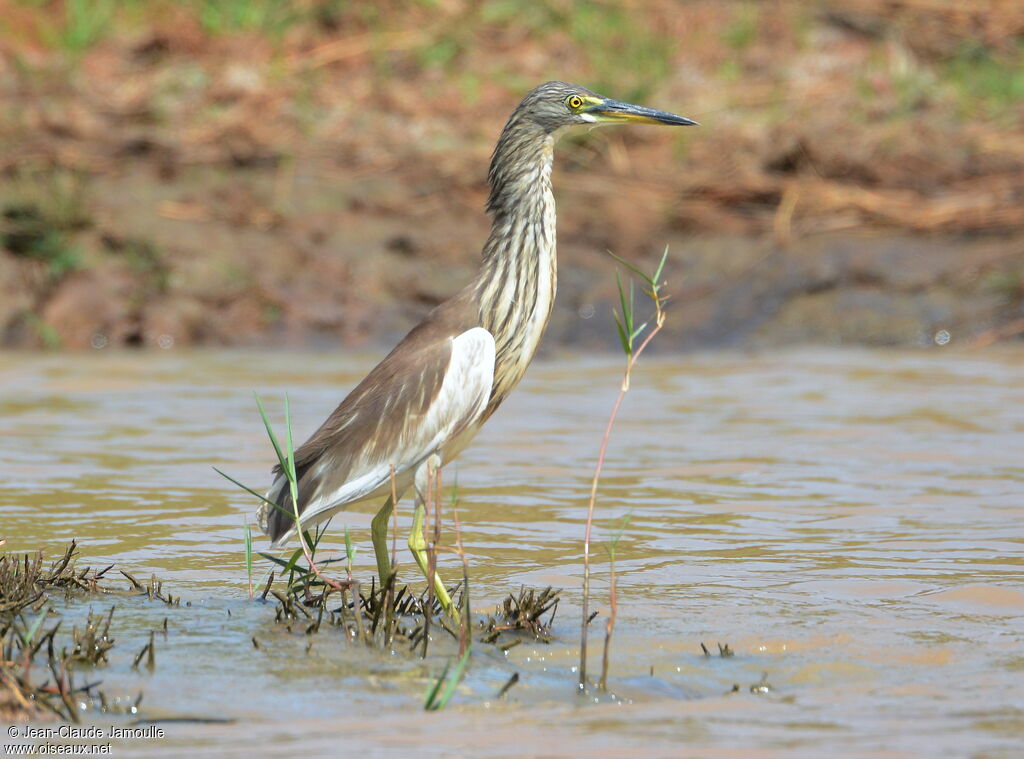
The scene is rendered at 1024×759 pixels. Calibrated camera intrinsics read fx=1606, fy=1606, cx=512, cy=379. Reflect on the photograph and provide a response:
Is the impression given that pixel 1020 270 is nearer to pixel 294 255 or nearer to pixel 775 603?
pixel 294 255

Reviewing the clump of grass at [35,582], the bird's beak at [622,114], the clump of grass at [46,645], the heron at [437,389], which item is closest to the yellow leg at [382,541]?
the heron at [437,389]

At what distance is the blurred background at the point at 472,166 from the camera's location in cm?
1016

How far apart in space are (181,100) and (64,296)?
2.42 m

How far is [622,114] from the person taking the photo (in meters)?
5.25

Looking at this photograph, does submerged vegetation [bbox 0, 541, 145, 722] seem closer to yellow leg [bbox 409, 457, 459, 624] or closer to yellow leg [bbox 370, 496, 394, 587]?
yellow leg [bbox 370, 496, 394, 587]

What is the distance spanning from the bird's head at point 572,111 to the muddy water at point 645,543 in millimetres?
1436

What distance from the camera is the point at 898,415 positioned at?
790 centimetres

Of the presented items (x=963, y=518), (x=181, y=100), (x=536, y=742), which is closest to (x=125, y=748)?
(x=536, y=742)

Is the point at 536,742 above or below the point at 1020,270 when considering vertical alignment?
below

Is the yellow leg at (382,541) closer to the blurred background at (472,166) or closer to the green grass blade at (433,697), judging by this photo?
the green grass blade at (433,697)

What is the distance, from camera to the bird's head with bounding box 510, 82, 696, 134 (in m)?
5.14

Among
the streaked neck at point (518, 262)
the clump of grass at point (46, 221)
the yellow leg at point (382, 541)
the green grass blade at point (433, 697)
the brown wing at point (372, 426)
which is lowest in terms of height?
the green grass blade at point (433, 697)

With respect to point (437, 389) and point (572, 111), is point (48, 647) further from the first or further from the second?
point (572, 111)

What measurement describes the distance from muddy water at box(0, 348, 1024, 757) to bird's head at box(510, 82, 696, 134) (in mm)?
1436
